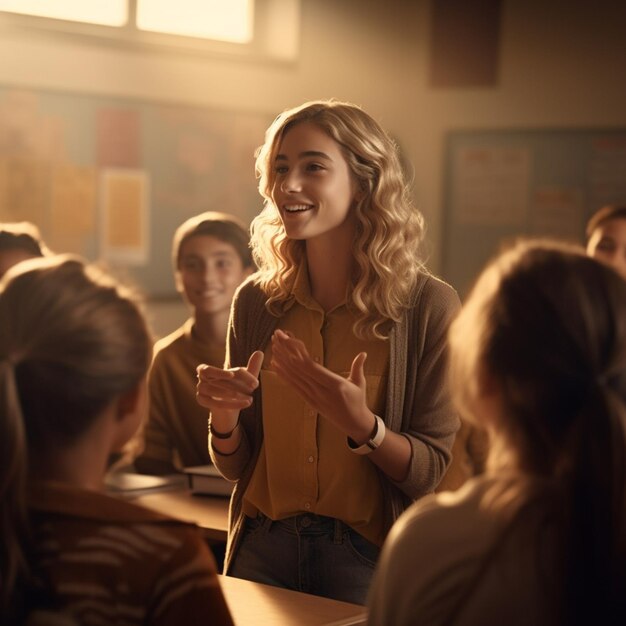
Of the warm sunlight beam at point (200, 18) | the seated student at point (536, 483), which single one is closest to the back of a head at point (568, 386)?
the seated student at point (536, 483)

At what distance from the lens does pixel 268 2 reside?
6320 mm

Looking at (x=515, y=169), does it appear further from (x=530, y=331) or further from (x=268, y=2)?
(x=530, y=331)

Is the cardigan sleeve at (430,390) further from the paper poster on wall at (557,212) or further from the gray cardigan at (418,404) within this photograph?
the paper poster on wall at (557,212)

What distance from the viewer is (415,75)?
662 centimetres

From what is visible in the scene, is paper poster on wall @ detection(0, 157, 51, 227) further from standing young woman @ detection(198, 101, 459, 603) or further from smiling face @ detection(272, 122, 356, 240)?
smiling face @ detection(272, 122, 356, 240)

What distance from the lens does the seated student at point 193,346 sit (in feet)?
12.2

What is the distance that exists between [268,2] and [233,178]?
1076 mm

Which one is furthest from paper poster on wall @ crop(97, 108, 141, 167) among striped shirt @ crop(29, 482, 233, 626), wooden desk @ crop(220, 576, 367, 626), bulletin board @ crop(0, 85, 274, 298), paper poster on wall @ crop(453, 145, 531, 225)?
striped shirt @ crop(29, 482, 233, 626)

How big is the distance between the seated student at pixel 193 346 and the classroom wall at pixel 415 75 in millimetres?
1847

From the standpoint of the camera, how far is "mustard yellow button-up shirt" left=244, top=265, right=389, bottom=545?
2338 mm

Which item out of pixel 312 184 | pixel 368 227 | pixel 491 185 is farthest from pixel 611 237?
pixel 491 185

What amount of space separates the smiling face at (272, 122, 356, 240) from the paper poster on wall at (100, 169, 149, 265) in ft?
10.1

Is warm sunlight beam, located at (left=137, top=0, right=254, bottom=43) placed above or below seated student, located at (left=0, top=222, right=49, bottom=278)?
above

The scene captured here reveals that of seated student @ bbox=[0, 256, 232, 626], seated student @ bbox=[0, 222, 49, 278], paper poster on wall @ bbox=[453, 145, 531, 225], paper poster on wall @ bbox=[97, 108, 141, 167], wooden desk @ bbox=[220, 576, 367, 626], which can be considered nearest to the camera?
seated student @ bbox=[0, 256, 232, 626]
